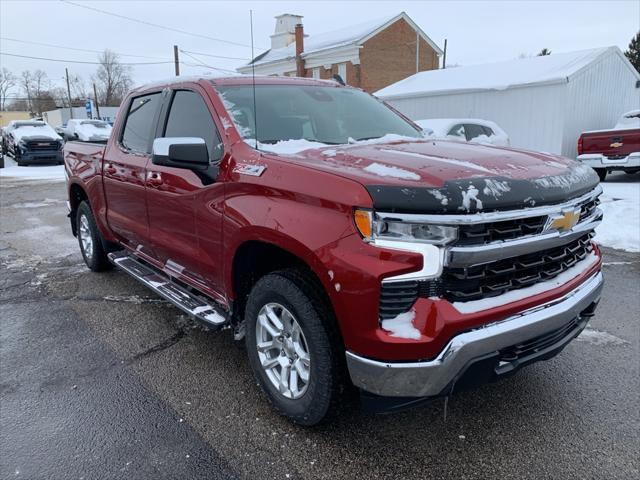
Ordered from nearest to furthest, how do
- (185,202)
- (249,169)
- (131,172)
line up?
(249,169), (185,202), (131,172)

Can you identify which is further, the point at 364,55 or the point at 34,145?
A: the point at 364,55

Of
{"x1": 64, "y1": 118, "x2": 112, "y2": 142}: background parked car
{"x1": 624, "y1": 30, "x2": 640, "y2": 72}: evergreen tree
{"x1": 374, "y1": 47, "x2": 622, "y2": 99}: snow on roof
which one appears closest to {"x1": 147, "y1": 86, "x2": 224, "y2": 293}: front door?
{"x1": 374, "y1": 47, "x2": 622, "y2": 99}: snow on roof

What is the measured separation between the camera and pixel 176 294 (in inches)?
148

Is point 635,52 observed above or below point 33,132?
above

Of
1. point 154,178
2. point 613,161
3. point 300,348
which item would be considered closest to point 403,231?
point 300,348

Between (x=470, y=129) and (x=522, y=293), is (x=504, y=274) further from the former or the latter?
(x=470, y=129)

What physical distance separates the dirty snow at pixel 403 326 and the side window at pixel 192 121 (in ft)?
5.25

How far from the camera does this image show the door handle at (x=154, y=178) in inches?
146

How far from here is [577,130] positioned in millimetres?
15500

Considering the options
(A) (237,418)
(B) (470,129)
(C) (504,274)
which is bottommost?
(A) (237,418)

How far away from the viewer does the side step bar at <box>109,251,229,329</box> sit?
330cm

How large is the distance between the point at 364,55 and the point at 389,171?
31.5m

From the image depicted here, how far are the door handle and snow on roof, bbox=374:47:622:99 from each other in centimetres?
1394

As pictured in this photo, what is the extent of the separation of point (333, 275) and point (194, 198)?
4.58ft
